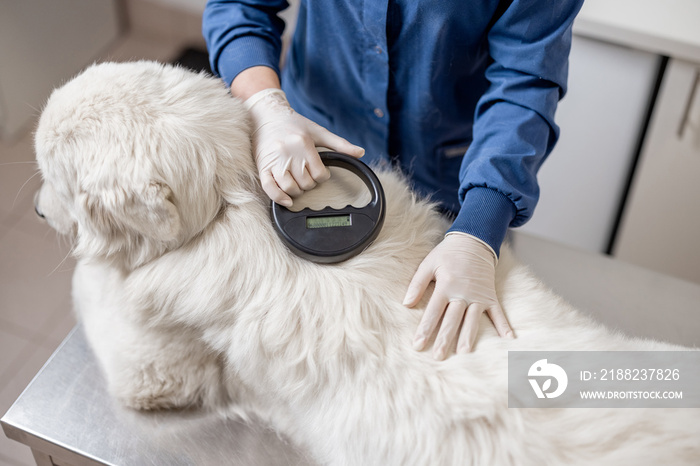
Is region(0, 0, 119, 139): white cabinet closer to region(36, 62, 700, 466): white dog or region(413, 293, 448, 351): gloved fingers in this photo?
region(36, 62, 700, 466): white dog

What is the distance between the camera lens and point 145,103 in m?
0.91

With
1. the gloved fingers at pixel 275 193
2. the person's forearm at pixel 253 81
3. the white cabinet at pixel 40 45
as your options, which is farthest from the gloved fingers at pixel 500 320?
the white cabinet at pixel 40 45

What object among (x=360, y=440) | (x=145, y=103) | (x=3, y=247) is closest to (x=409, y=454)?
(x=360, y=440)

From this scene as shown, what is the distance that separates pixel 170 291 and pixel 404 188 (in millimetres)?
470

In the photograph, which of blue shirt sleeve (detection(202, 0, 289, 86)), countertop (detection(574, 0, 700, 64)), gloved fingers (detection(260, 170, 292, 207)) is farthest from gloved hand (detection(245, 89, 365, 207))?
countertop (detection(574, 0, 700, 64))

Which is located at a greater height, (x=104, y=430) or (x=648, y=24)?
(x=648, y=24)

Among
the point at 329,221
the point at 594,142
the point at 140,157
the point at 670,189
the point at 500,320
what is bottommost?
the point at 670,189

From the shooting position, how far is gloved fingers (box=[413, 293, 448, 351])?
901 mm

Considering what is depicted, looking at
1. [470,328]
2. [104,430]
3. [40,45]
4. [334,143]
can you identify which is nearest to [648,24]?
[334,143]

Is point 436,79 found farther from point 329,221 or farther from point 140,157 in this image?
point 140,157

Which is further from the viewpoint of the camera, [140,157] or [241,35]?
[241,35]

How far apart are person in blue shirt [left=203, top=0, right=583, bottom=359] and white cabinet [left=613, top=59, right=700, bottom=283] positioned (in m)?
0.85

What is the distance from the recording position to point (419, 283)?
95 cm

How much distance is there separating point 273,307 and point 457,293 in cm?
30
